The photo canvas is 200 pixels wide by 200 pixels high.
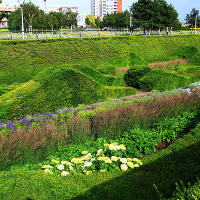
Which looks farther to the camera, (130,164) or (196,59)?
(196,59)

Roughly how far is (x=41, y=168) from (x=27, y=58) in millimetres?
15003

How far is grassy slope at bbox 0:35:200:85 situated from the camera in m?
17.5

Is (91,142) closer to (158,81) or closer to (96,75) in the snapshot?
(96,75)

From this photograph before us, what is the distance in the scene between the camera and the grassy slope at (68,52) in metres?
17.5

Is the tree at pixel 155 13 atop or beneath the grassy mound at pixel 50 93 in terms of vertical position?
atop

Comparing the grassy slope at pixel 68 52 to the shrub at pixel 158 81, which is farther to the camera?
the grassy slope at pixel 68 52

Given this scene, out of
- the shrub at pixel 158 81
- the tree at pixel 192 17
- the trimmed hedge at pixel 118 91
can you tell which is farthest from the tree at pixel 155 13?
the trimmed hedge at pixel 118 91

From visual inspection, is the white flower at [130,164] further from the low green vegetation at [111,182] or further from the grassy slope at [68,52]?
the grassy slope at [68,52]

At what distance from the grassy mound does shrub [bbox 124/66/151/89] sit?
4.65 m

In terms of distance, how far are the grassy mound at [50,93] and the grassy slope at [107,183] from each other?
278 cm

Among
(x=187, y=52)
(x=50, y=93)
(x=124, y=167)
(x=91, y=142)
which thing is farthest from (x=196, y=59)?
(x=124, y=167)

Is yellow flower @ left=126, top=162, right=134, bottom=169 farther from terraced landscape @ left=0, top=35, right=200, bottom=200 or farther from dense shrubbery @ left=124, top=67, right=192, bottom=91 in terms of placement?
dense shrubbery @ left=124, top=67, right=192, bottom=91

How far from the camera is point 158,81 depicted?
38.4 ft

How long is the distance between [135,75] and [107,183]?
30.3 feet
